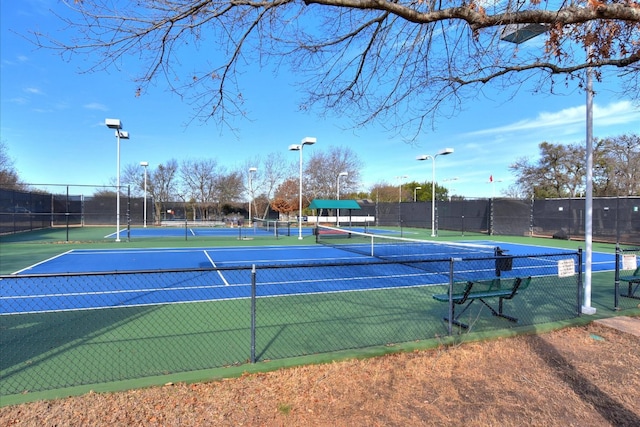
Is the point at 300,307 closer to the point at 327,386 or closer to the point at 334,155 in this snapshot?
the point at 327,386

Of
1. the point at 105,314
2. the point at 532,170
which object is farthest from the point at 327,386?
the point at 532,170

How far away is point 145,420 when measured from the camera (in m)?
3.39

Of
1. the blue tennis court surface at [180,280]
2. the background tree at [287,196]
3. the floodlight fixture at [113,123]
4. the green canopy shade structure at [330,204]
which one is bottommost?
the blue tennis court surface at [180,280]

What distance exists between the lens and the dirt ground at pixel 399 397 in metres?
3.43

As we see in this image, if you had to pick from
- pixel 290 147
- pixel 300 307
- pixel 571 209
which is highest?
pixel 290 147

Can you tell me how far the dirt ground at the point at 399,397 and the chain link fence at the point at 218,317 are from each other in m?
0.61

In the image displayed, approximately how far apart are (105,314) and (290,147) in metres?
18.2

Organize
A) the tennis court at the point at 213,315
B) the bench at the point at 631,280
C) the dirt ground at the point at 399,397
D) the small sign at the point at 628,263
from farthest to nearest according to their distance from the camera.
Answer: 1. the bench at the point at 631,280
2. the small sign at the point at 628,263
3. the tennis court at the point at 213,315
4. the dirt ground at the point at 399,397

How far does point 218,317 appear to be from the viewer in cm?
686

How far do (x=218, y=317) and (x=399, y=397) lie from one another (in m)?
3.99

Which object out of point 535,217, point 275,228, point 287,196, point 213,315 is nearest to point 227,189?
point 287,196

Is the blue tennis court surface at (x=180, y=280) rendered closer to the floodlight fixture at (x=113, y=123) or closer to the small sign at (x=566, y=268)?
the small sign at (x=566, y=268)

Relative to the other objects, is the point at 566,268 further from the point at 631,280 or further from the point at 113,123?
the point at 113,123


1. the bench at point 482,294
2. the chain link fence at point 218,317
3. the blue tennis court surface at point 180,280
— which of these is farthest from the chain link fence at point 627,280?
the blue tennis court surface at point 180,280
